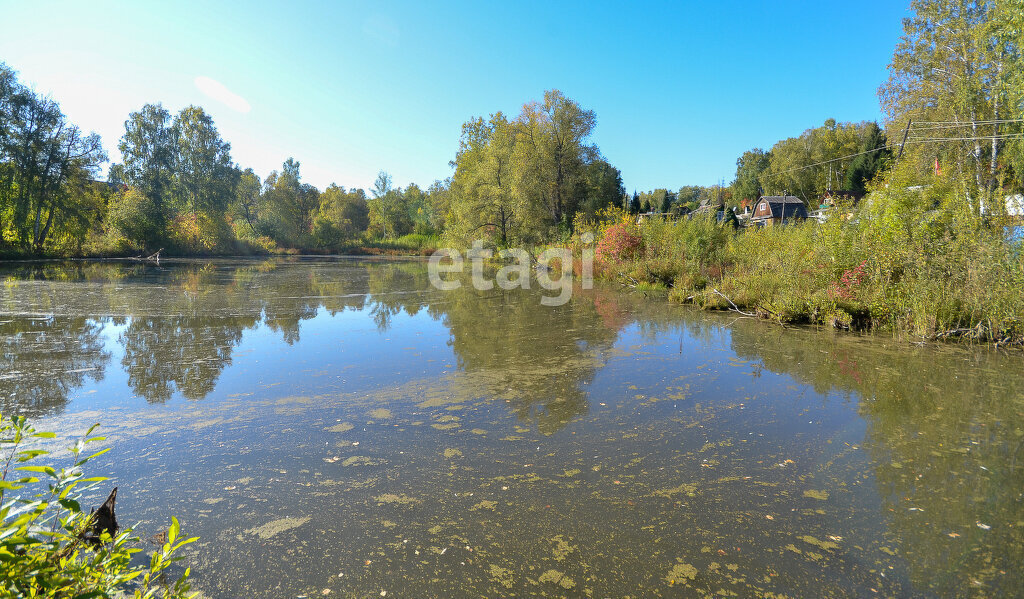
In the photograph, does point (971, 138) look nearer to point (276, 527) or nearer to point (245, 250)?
point (276, 527)

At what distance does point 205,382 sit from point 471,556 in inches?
178

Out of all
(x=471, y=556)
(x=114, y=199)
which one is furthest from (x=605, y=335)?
(x=114, y=199)

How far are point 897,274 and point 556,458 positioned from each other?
7.88m

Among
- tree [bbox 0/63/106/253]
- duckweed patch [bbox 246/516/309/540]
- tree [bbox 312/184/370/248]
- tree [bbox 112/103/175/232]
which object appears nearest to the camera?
duckweed patch [bbox 246/516/309/540]

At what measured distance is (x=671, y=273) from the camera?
14922mm

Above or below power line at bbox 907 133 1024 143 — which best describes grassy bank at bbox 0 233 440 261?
below

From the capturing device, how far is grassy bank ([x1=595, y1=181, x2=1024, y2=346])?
273 inches

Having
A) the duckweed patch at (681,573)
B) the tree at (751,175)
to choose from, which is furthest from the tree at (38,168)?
the tree at (751,175)

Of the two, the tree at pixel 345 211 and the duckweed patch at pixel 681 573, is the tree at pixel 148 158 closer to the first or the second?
the tree at pixel 345 211

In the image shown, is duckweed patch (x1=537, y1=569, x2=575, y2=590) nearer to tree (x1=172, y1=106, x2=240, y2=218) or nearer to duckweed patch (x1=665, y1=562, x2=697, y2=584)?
duckweed patch (x1=665, y1=562, x2=697, y2=584)

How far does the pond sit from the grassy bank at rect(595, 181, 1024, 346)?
33.0 inches

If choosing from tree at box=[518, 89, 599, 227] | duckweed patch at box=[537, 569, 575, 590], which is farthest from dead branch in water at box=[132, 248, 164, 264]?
duckweed patch at box=[537, 569, 575, 590]

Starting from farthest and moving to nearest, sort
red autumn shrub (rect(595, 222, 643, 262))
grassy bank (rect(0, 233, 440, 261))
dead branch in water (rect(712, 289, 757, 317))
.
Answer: grassy bank (rect(0, 233, 440, 261))
red autumn shrub (rect(595, 222, 643, 262))
dead branch in water (rect(712, 289, 757, 317))

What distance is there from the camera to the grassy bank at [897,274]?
6.95 metres
